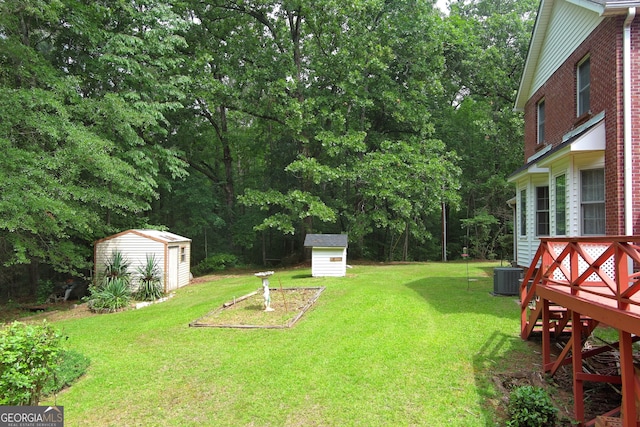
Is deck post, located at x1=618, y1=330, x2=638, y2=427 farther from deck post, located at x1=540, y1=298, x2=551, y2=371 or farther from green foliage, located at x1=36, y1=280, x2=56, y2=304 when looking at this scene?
green foliage, located at x1=36, y1=280, x2=56, y2=304

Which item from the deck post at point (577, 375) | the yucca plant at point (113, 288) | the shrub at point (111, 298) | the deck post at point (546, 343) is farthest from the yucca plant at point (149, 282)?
the deck post at point (577, 375)

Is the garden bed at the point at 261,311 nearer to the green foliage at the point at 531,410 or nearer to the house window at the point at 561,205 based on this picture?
the green foliage at the point at 531,410

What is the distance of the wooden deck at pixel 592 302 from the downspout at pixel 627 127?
40.8 inches

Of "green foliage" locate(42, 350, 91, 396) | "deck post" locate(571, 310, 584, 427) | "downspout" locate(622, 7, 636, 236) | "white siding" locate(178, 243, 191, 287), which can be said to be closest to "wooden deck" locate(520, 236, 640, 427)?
"deck post" locate(571, 310, 584, 427)

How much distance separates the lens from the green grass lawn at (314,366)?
5012 millimetres

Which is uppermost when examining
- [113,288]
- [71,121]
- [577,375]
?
[71,121]

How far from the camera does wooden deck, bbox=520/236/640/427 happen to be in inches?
155

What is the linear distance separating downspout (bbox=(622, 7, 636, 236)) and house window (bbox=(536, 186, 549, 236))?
156 inches

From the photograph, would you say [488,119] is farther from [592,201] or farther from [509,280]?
[592,201]

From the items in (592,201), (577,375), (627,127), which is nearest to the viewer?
(577,375)

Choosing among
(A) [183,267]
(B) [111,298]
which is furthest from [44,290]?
(B) [111,298]

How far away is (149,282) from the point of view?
45.9 ft

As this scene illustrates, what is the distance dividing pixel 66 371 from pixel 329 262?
9787 millimetres

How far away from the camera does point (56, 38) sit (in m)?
16.6
